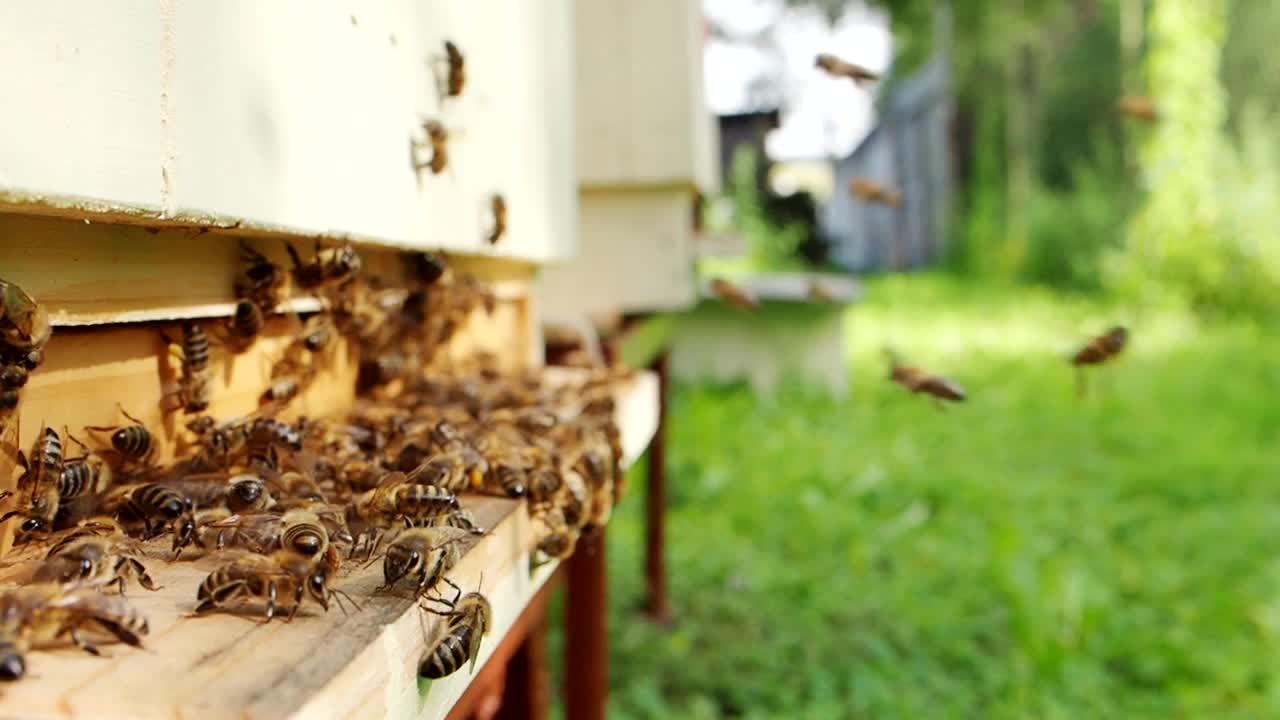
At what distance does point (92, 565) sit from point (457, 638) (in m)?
0.31

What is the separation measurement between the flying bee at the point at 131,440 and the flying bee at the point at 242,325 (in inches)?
8.7

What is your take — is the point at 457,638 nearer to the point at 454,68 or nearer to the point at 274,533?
the point at 274,533

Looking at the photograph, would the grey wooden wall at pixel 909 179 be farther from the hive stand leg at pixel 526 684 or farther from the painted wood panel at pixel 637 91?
the hive stand leg at pixel 526 684

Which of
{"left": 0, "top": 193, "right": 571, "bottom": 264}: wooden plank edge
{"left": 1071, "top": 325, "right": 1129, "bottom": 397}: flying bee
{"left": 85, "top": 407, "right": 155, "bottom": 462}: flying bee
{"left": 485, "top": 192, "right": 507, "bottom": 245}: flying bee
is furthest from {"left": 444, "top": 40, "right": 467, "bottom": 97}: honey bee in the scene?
{"left": 1071, "top": 325, "right": 1129, "bottom": 397}: flying bee

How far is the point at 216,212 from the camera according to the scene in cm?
104

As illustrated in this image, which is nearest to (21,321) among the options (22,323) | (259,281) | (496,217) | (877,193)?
(22,323)

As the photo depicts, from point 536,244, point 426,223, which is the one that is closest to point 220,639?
point 426,223

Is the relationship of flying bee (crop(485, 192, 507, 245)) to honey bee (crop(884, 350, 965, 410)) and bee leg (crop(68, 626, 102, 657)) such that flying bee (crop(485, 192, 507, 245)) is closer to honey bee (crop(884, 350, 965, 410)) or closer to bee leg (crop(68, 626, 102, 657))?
bee leg (crop(68, 626, 102, 657))

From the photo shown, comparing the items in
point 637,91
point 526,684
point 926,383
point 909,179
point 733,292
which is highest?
point 909,179

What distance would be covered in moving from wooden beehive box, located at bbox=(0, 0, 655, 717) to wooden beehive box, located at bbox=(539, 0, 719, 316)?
186cm

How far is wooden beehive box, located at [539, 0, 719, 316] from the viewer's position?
3.83 meters

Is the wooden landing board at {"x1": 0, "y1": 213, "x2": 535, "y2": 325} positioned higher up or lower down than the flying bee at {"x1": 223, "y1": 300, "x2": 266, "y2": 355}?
higher up

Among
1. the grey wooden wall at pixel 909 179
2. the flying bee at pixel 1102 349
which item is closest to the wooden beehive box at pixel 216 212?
the flying bee at pixel 1102 349

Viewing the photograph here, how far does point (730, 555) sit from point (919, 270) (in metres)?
18.0
